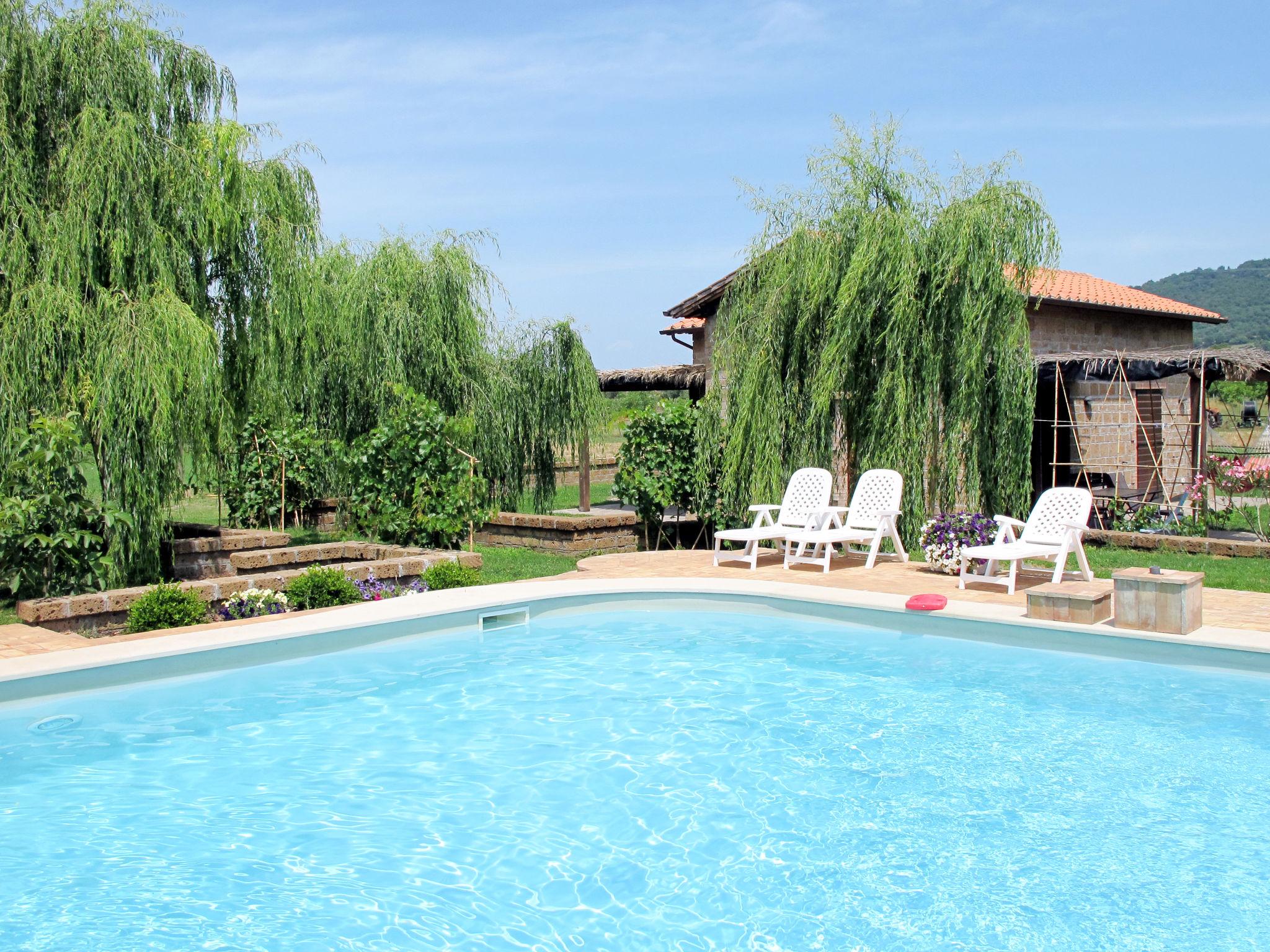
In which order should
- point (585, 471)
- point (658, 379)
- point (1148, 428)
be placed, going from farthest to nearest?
1. point (658, 379)
2. point (1148, 428)
3. point (585, 471)

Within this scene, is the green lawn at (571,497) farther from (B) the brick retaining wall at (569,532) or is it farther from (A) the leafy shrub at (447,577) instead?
(A) the leafy shrub at (447,577)

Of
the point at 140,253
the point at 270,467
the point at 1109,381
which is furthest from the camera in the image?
the point at 270,467

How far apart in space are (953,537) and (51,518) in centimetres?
809

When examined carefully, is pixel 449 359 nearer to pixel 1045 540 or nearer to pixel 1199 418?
pixel 1045 540

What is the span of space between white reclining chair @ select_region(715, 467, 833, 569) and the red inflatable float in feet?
8.07

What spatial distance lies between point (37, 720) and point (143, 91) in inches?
249

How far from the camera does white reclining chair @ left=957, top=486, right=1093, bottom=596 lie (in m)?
9.31

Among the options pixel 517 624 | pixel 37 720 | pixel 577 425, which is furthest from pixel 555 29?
pixel 37 720

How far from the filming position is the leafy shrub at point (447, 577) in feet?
32.4

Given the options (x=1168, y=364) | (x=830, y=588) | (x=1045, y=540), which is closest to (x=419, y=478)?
(x=830, y=588)

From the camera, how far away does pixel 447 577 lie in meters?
9.91

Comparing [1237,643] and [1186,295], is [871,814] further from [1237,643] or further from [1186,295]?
[1186,295]

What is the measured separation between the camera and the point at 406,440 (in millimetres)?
12773

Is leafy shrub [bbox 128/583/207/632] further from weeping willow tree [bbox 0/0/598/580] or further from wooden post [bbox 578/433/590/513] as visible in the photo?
wooden post [bbox 578/433/590/513]
